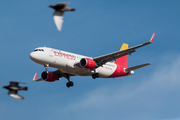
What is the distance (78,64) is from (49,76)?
7.86 meters

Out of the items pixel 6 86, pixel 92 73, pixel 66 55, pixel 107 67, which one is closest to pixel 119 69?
pixel 107 67

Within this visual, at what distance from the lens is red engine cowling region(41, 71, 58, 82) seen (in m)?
57.2

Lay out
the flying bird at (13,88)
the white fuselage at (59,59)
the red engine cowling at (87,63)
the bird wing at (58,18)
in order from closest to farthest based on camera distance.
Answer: the bird wing at (58,18) → the flying bird at (13,88) → the white fuselage at (59,59) → the red engine cowling at (87,63)

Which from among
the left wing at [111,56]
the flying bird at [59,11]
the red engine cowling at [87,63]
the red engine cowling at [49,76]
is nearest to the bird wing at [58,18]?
the flying bird at [59,11]

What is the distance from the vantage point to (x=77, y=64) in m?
52.3

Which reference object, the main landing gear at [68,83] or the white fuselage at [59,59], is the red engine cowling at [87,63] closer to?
the white fuselage at [59,59]

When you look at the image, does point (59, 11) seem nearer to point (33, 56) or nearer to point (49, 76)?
point (33, 56)

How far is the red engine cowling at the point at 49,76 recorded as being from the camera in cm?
5717

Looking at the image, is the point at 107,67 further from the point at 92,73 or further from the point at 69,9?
the point at 69,9

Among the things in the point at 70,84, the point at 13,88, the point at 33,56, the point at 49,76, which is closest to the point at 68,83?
the point at 70,84

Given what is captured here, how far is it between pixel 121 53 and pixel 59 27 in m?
28.3

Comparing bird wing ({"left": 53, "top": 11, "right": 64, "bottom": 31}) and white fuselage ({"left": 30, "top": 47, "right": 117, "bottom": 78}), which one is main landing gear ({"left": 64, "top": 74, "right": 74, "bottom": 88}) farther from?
bird wing ({"left": 53, "top": 11, "right": 64, "bottom": 31})

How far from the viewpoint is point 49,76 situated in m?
57.6

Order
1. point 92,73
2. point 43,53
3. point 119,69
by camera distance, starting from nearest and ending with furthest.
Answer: point 43,53 → point 92,73 → point 119,69
